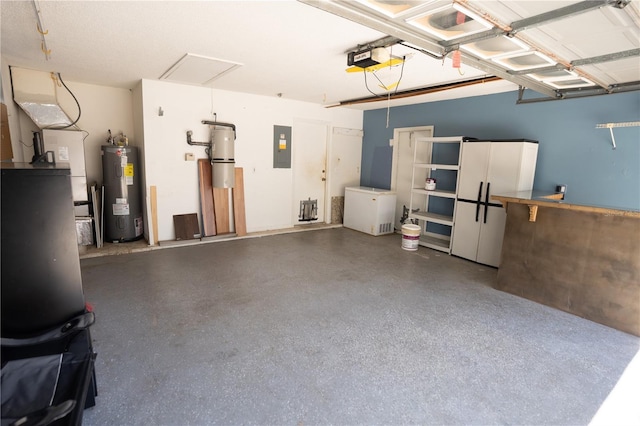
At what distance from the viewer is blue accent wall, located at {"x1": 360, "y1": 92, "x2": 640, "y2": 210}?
11.2 feet

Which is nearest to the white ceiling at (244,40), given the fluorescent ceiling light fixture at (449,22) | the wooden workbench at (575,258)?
the fluorescent ceiling light fixture at (449,22)

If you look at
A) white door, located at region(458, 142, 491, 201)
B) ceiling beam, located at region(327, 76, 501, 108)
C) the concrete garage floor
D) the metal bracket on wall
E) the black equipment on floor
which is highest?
ceiling beam, located at region(327, 76, 501, 108)

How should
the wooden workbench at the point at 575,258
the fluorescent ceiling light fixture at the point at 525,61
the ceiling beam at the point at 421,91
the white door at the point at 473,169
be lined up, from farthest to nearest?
the white door at the point at 473,169, the ceiling beam at the point at 421,91, the wooden workbench at the point at 575,258, the fluorescent ceiling light fixture at the point at 525,61

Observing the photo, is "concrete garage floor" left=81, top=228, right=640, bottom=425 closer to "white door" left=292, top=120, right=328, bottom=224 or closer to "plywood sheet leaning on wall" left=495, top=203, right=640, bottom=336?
"plywood sheet leaning on wall" left=495, top=203, right=640, bottom=336

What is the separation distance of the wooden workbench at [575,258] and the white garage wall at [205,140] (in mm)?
3768

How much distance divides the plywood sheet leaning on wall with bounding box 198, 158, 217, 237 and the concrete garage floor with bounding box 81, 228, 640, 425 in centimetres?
130

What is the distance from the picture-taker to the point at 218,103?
199 inches

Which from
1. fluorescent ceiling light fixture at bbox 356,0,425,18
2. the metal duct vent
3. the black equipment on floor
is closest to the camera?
the black equipment on floor

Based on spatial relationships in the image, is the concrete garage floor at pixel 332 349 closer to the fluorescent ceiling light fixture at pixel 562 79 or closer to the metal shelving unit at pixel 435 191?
the metal shelving unit at pixel 435 191

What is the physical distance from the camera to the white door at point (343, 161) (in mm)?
6531

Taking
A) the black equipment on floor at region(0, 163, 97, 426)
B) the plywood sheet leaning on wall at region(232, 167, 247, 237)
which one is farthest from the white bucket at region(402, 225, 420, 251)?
the black equipment on floor at region(0, 163, 97, 426)

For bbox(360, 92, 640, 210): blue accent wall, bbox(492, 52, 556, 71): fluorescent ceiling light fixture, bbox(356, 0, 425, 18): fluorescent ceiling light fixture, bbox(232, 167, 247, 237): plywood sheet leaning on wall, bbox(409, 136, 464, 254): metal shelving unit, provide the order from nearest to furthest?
bbox(356, 0, 425, 18): fluorescent ceiling light fixture
bbox(492, 52, 556, 71): fluorescent ceiling light fixture
bbox(360, 92, 640, 210): blue accent wall
bbox(409, 136, 464, 254): metal shelving unit
bbox(232, 167, 247, 237): plywood sheet leaning on wall

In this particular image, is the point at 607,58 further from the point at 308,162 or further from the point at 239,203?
the point at 239,203

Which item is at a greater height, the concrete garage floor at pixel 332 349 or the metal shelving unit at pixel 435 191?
the metal shelving unit at pixel 435 191
